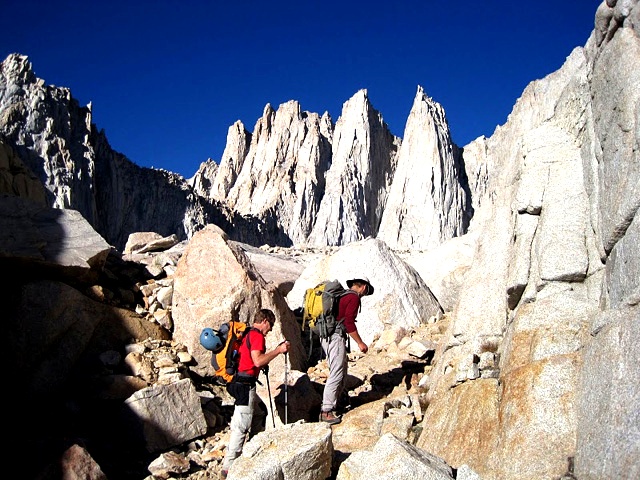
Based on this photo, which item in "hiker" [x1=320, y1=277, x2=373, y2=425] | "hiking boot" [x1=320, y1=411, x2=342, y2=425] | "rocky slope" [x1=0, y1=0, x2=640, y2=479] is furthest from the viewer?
"hiker" [x1=320, y1=277, x2=373, y2=425]

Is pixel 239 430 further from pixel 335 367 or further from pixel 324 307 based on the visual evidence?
pixel 324 307

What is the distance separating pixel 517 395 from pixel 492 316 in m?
2.13

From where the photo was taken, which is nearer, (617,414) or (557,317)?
(617,414)

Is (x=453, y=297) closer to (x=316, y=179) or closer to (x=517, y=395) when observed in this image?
(x=517, y=395)

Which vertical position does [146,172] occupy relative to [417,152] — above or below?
below

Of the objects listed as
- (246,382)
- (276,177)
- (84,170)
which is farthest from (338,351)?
(276,177)

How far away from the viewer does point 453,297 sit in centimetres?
1280

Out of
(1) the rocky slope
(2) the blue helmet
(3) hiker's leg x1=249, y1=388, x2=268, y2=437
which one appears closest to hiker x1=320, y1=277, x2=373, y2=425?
(1) the rocky slope

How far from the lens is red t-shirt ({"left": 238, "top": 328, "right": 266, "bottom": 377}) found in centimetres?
609

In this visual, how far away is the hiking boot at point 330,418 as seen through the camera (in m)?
6.82

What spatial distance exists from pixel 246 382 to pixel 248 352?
324 mm

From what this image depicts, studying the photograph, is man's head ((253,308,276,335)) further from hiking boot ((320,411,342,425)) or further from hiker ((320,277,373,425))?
hiking boot ((320,411,342,425))

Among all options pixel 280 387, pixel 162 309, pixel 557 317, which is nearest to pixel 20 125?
pixel 162 309

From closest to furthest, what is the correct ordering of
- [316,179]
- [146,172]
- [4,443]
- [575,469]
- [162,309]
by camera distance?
[575,469] → [4,443] → [162,309] → [146,172] → [316,179]
